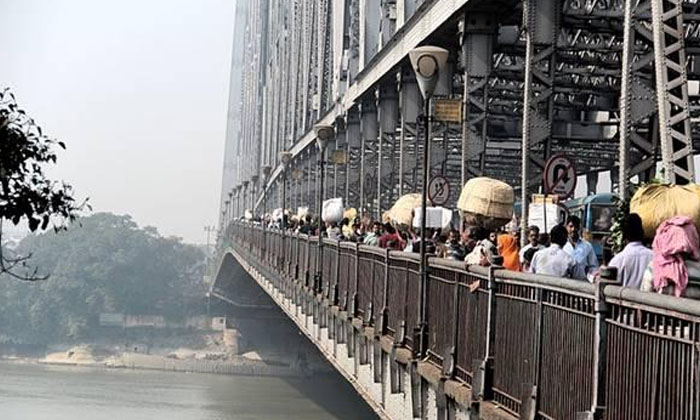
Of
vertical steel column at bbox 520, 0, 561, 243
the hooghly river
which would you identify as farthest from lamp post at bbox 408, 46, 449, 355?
the hooghly river

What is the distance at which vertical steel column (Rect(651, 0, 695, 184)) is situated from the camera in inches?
496

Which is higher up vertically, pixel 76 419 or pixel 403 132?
pixel 403 132

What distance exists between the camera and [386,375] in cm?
1539

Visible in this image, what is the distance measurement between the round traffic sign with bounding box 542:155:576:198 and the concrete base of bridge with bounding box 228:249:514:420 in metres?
2.38

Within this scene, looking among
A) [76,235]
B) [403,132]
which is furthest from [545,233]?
[76,235]

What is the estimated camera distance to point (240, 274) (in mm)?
84438

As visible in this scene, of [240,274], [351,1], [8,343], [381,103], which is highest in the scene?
[351,1]

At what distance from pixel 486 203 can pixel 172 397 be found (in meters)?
63.9

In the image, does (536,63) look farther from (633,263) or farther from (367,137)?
(367,137)

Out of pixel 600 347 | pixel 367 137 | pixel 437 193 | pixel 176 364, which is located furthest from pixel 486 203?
pixel 176 364

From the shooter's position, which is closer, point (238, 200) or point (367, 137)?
point (367, 137)

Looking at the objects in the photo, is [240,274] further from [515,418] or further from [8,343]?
[515,418]

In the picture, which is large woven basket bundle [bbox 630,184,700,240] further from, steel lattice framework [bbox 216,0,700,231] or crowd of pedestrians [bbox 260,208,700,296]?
steel lattice framework [bbox 216,0,700,231]

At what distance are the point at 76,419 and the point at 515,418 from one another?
195 ft
